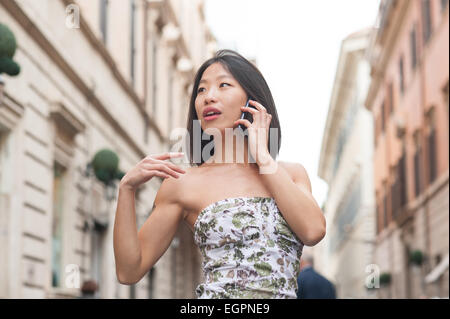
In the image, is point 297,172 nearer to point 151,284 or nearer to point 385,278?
point 151,284

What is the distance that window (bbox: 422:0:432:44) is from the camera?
2008 centimetres

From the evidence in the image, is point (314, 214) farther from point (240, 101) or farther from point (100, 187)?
point (100, 187)

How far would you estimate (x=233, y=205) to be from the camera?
7.24 feet

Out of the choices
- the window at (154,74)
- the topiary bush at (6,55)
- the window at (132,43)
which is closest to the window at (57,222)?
the topiary bush at (6,55)

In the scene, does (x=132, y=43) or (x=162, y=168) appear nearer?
(x=162, y=168)

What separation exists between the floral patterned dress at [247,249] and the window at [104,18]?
43.0ft

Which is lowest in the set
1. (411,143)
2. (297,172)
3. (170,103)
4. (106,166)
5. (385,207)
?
(297,172)

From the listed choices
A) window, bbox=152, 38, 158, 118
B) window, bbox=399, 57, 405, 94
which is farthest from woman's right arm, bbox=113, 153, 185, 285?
window, bbox=399, 57, 405, 94

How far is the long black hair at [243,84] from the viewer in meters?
2.42

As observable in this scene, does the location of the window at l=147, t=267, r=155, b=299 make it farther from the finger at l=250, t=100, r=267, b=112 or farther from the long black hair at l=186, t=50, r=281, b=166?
the finger at l=250, t=100, r=267, b=112

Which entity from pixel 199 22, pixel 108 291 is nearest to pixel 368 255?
pixel 199 22

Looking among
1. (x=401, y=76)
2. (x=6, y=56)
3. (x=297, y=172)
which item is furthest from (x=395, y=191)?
(x=297, y=172)

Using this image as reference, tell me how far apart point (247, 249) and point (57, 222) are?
1030 cm
